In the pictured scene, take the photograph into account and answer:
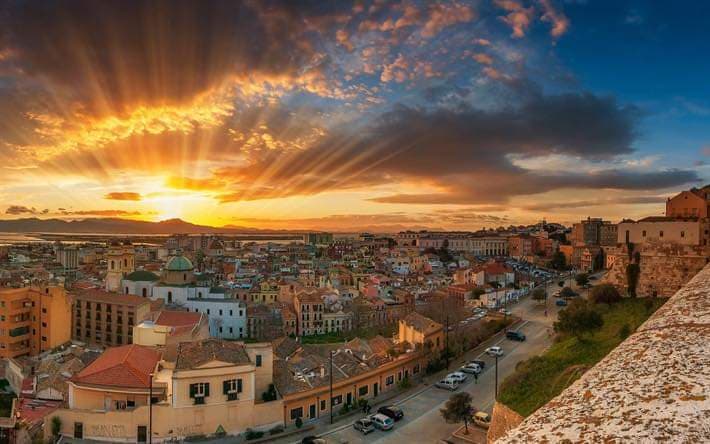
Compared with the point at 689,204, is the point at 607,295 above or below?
below

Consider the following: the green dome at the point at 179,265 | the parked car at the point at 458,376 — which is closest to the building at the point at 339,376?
the parked car at the point at 458,376

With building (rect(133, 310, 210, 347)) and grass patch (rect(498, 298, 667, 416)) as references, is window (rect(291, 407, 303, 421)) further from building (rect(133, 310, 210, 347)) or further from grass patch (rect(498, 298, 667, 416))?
building (rect(133, 310, 210, 347))

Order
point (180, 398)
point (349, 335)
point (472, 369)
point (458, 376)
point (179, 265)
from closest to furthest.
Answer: point (180, 398) → point (458, 376) → point (472, 369) → point (349, 335) → point (179, 265)

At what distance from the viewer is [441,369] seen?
23.5 meters

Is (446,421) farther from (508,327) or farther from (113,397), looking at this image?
(508,327)

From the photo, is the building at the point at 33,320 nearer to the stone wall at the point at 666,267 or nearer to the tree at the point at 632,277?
the tree at the point at 632,277

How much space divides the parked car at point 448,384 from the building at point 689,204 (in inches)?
520

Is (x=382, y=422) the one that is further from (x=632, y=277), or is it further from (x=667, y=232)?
(x=667, y=232)

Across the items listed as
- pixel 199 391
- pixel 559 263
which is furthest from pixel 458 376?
pixel 559 263

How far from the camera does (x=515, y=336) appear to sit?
27.4 metres


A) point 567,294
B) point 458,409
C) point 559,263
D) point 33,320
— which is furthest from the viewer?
point 559,263

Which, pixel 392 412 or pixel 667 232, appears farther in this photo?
pixel 667 232

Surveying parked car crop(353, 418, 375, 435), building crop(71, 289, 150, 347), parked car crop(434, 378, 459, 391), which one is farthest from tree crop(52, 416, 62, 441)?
building crop(71, 289, 150, 347)

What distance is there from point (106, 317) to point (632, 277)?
98.9 ft
